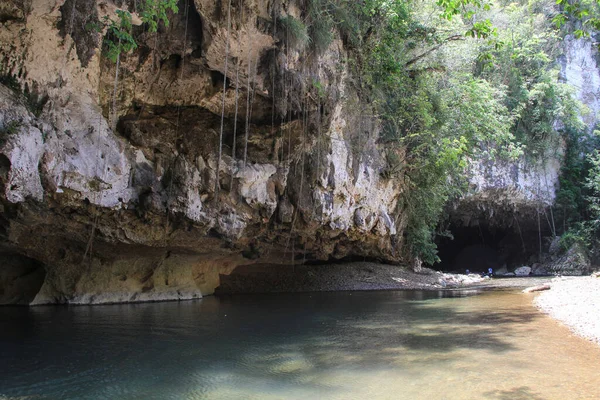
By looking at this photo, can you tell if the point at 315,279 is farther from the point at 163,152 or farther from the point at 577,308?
the point at 577,308

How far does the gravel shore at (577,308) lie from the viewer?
9.61 metres

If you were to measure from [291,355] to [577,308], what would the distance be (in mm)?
8786

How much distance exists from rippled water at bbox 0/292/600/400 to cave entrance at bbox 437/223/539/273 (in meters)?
24.4

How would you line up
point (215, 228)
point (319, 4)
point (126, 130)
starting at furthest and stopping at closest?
point (215, 228)
point (319, 4)
point (126, 130)

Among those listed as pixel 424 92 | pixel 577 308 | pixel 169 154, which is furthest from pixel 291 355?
pixel 424 92

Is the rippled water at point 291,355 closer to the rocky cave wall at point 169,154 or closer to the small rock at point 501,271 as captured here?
the rocky cave wall at point 169,154

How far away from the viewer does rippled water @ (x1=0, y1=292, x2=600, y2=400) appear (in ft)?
18.9

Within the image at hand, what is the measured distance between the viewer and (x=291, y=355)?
7.50 meters

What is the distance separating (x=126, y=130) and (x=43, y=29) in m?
3.29

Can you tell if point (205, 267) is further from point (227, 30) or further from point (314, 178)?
point (227, 30)

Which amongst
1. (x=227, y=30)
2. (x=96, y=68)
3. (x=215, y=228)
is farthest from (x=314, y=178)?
(x=96, y=68)

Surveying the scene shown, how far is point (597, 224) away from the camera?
96.8ft

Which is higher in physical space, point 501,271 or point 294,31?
point 294,31

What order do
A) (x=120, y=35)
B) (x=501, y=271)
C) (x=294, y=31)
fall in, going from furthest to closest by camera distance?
(x=501, y=271) → (x=294, y=31) → (x=120, y=35)
